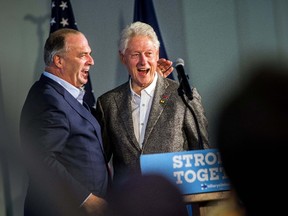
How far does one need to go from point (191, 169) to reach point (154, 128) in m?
0.79

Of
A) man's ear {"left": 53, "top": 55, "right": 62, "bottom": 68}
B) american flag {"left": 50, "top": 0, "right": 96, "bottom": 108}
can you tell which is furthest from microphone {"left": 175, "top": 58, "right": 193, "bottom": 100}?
american flag {"left": 50, "top": 0, "right": 96, "bottom": 108}

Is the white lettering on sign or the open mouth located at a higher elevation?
the open mouth

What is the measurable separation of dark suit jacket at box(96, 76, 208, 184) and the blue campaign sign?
1.93 feet

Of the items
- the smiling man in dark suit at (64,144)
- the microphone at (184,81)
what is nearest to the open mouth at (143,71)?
the smiling man in dark suit at (64,144)

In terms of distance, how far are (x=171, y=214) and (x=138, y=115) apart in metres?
1.93


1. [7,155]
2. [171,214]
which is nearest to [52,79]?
[7,155]

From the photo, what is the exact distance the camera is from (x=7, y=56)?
4613mm

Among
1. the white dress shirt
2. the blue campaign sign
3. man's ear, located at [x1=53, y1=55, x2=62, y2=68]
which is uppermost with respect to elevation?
man's ear, located at [x1=53, y1=55, x2=62, y2=68]

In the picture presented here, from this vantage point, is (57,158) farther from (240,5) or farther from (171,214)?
(240,5)

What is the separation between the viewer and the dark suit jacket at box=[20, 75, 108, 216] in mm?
2426

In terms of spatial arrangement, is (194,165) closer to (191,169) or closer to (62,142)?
(191,169)

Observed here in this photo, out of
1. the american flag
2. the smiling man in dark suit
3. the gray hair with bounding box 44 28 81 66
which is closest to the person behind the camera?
the smiling man in dark suit

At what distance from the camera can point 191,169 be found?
2037mm

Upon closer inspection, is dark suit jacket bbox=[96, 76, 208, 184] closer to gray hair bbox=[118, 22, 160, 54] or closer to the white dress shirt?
the white dress shirt
